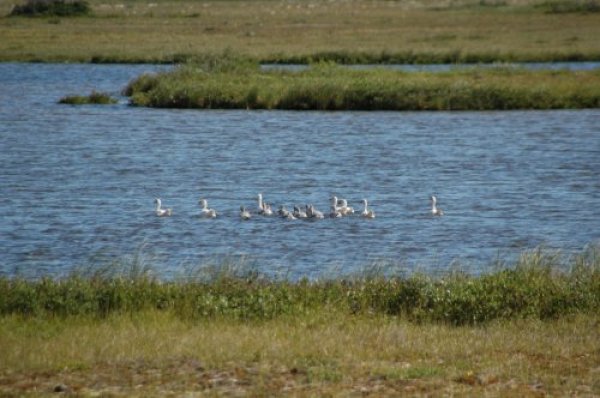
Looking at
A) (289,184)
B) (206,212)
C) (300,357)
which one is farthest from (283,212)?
(300,357)

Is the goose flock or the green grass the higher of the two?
the goose flock

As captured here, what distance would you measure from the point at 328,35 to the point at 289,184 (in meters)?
47.4

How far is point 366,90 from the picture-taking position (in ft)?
157

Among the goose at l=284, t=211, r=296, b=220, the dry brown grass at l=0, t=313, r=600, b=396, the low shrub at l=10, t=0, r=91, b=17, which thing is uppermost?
the dry brown grass at l=0, t=313, r=600, b=396

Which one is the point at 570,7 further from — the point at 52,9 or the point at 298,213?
the point at 298,213

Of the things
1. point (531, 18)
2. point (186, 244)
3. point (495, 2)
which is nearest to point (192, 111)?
point (186, 244)

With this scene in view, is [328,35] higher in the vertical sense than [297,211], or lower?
lower

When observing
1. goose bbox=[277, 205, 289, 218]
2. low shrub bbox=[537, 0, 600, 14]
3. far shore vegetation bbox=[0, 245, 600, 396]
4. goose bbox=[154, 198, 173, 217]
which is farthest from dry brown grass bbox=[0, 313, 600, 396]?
low shrub bbox=[537, 0, 600, 14]

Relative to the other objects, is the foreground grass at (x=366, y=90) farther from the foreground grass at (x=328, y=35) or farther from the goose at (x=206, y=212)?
the goose at (x=206, y=212)

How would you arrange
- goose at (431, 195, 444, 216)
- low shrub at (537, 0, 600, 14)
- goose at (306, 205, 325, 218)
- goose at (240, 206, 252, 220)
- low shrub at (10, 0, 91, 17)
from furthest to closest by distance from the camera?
low shrub at (10, 0, 91, 17)
low shrub at (537, 0, 600, 14)
goose at (431, 195, 444, 216)
goose at (240, 206, 252, 220)
goose at (306, 205, 325, 218)

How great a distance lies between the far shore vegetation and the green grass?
33.0 metres

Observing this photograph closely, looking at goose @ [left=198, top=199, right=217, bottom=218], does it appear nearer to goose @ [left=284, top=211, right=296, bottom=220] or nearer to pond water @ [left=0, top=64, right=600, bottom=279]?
pond water @ [left=0, top=64, right=600, bottom=279]

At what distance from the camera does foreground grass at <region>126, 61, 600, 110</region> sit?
47906 mm

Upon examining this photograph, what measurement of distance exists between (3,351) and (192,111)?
36305 millimetres
